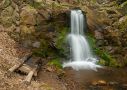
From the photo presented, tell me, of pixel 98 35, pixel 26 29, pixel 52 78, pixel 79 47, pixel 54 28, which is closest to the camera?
pixel 52 78

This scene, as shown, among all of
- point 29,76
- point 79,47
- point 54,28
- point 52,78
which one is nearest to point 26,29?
point 54,28

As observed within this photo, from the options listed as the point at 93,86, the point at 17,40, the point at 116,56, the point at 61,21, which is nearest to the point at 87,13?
the point at 61,21

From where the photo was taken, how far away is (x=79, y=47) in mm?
21547

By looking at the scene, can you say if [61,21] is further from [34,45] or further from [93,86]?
[93,86]

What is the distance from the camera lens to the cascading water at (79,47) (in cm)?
2018

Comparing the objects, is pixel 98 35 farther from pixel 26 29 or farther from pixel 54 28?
pixel 26 29

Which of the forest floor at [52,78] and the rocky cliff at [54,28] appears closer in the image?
the forest floor at [52,78]

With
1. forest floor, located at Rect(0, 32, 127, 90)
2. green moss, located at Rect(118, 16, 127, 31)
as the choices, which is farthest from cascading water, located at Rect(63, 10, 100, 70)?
green moss, located at Rect(118, 16, 127, 31)

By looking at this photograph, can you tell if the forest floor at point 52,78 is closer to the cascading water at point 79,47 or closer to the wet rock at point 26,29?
the wet rock at point 26,29

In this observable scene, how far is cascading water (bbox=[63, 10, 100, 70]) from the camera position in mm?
20178

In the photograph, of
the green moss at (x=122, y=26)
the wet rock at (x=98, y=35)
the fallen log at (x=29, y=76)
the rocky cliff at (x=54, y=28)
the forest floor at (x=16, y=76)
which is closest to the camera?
the forest floor at (x=16, y=76)

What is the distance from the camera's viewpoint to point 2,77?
45.6 feet

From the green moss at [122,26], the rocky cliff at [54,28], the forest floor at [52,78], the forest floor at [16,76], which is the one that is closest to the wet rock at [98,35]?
the rocky cliff at [54,28]

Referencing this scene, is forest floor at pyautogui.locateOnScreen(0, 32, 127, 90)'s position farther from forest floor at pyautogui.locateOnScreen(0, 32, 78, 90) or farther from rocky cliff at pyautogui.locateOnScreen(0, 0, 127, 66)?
rocky cliff at pyautogui.locateOnScreen(0, 0, 127, 66)
